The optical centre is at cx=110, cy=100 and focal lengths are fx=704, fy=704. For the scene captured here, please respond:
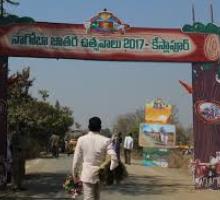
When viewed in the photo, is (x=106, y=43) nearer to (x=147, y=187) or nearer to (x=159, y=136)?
(x=147, y=187)

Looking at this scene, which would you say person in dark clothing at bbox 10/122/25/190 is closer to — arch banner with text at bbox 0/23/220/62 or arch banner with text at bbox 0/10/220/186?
arch banner with text at bbox 0/10/220/186

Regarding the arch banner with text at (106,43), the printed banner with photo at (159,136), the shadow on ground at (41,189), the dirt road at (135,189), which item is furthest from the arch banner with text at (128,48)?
the printed banner with photo at (159,136)

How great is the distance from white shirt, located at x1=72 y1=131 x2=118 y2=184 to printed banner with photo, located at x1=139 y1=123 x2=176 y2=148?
22.2 metres

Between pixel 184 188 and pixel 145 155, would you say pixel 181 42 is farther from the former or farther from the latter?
pixel 145 155

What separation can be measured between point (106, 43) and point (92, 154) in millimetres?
9787

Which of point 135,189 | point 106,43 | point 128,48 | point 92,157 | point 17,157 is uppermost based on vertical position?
point 106,43

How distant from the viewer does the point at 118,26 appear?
2077 centimetres

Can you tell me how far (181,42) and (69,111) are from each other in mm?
52826

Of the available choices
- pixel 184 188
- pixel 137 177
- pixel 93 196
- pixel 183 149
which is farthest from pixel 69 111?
pixel 93 196

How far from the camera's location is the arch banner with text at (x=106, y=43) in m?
20.3

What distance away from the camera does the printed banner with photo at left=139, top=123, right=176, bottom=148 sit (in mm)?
33250

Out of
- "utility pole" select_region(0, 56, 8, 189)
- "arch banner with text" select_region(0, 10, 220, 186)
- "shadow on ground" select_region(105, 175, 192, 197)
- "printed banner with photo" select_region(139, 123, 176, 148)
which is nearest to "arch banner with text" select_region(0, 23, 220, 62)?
"arch banner with text" select_region(0, 10, 220, 186)

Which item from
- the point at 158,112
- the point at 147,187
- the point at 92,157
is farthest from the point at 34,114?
the point at 92,157

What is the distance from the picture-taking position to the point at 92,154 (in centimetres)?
1120
